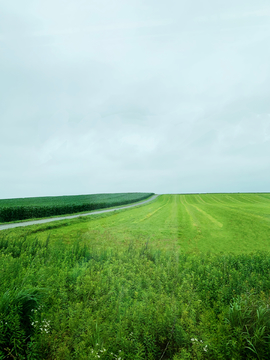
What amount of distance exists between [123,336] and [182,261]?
10.1 feet

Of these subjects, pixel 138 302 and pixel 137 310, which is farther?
pixel 138 302

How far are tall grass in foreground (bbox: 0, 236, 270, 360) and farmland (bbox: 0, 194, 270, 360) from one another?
0.06 ft

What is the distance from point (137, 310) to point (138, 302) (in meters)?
0.30

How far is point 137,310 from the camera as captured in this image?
346cm

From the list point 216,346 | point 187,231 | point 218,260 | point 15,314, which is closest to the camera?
point 216,346

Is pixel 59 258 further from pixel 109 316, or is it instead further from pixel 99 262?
pixel 109 316

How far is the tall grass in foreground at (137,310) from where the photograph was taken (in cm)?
282

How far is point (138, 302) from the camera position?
12.3 ft

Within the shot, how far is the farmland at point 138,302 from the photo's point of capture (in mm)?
2850

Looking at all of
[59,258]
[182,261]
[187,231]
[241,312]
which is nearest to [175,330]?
[241,312]

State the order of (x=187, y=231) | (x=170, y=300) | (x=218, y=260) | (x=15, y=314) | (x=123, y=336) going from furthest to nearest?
1. (x=187, y=231)
2. (x=218, y=260)
3. (x=170, y=300)
4. (x=15, y=314)
5. (x=123, y=336)

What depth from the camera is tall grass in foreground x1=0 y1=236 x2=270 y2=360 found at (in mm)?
2824

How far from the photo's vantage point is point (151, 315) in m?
3.31

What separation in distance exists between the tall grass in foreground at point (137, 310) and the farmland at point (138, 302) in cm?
2
